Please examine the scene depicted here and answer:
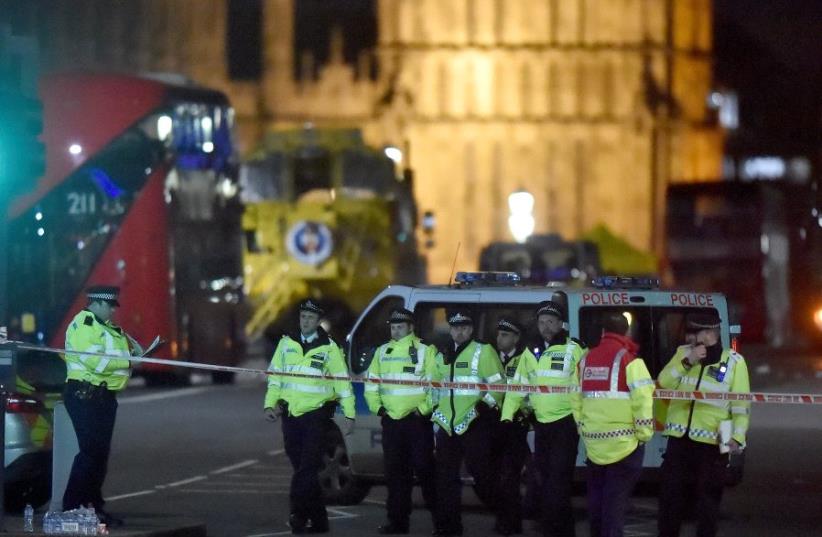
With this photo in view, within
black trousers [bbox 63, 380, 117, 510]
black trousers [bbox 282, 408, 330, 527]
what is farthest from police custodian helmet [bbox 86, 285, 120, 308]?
black trousers [bbox 282, 408, 330, 527]

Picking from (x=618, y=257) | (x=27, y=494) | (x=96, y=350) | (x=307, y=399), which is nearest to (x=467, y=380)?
(x=307, y=399)

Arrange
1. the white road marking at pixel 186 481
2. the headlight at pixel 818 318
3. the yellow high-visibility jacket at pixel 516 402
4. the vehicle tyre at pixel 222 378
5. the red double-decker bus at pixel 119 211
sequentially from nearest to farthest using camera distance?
the yellow high-visibility jacket at pixel 516 402 < the white road marking at pixel 186 481 < the red double-decker bus at pixel 119 211 < the vehicle tyre at pixel 222 378 < the headlight at pixel 818 318

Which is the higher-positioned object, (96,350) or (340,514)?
(96,350)

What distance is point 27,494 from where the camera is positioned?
14.8 m

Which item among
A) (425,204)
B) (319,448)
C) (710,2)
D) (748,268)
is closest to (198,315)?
(319,448)

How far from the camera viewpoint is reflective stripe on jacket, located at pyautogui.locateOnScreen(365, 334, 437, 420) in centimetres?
1356

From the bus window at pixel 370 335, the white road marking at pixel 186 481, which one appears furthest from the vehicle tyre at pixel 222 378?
the bus window at pixel 370 335

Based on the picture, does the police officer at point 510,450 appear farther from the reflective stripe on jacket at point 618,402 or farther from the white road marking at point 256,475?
the white road marking at point 256,475

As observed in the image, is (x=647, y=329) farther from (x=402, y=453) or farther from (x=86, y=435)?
(x=86, y=435)

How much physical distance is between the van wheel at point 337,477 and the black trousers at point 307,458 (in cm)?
167

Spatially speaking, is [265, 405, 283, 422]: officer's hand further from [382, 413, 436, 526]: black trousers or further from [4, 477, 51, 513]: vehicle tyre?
[4, 477, 51, 513]: vehicle tyre

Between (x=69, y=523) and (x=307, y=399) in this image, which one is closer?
(x=69, y=523)

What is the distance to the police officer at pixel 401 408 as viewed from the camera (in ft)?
44.5

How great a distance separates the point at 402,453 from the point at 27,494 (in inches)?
108
